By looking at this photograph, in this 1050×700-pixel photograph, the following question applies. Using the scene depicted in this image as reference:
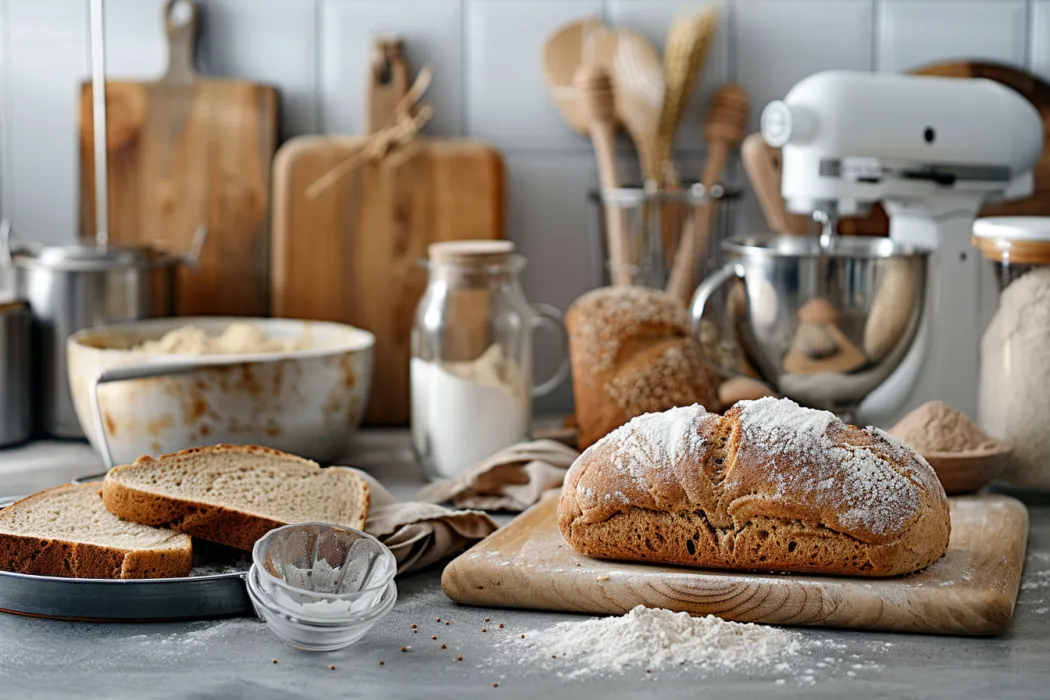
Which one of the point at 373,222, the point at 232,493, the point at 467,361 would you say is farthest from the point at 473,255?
the point at 232,493

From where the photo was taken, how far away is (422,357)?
1.34m

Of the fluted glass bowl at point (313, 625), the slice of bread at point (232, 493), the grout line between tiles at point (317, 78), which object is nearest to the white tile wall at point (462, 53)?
the grout line between tiles at point (317, 78)

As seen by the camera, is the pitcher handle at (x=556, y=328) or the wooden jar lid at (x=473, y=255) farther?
the pitcher handle at (x=556, y=328)

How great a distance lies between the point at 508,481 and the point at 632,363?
0.21 meters

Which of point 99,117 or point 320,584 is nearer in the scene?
point 320,584

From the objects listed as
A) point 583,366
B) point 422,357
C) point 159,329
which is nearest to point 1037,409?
point 583,366

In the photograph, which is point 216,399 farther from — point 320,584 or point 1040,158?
point 1040,158

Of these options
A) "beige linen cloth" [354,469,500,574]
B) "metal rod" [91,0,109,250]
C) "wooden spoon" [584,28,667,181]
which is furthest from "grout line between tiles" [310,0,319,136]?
"beige linen cloth" [354,469,500,574]

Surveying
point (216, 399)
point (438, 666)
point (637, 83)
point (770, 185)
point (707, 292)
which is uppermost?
point (637, 83)

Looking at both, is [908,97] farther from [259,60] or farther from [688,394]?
[259,60]

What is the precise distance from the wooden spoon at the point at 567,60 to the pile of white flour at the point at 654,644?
0.92 metres

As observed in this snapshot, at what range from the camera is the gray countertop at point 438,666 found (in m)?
0.76

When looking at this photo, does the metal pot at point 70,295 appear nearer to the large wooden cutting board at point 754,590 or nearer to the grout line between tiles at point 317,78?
the grout line between tiles at point 317,78

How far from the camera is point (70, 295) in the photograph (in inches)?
58.1
